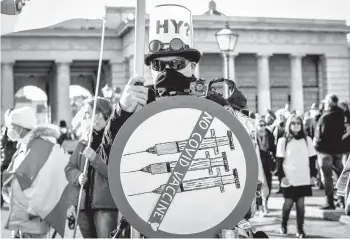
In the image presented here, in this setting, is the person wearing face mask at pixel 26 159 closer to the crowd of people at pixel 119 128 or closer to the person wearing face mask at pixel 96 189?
the crowd of people at pixel 119 128

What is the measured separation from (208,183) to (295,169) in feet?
18.4

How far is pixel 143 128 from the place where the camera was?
207 cm

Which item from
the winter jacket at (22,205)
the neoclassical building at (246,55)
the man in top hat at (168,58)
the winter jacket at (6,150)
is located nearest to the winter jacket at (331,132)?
the winter jacket at (22,205)

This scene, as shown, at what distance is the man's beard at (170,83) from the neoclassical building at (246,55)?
34.1 m

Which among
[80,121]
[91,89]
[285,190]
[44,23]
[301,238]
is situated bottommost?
[301,238]

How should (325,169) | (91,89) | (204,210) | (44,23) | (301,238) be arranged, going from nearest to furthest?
1. (204,210)
2. (44,23)
3. (301,238)
4. (325,169)
5. (91,89)

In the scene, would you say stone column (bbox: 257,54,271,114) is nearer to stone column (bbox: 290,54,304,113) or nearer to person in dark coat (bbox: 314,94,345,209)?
stone column (bbox: 290,54,304,113)

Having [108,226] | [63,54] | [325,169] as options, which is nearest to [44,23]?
[108,226]

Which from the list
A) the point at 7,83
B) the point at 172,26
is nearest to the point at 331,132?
the point at 172,26

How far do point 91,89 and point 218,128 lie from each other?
46.0 m

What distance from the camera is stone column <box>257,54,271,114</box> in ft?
128

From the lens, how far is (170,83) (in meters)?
2.34

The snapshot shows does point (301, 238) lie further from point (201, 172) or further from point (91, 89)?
point (91, 89)

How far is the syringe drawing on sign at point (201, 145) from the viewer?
2.06m
